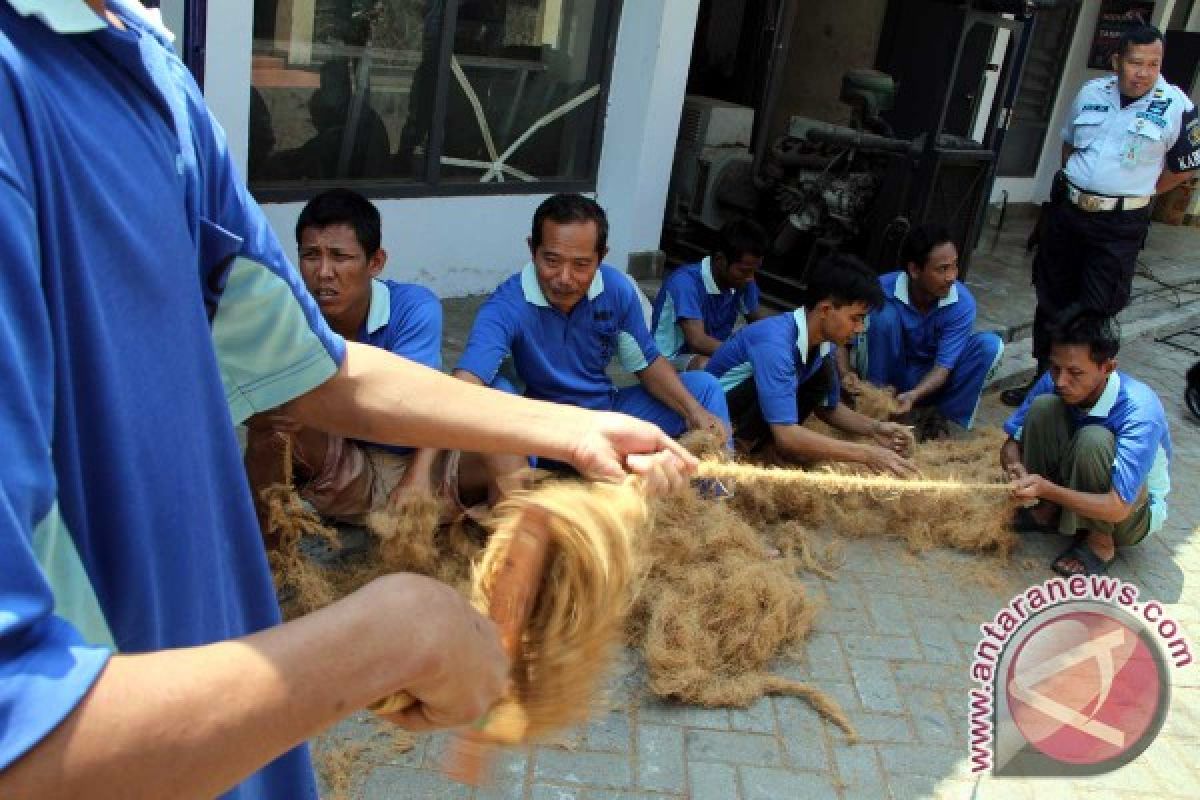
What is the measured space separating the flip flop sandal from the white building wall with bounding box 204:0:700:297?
11.7 feet

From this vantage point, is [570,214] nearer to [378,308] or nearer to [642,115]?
[378,308]

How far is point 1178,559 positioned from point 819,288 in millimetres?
2095

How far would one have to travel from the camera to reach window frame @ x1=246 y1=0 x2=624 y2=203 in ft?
18.6

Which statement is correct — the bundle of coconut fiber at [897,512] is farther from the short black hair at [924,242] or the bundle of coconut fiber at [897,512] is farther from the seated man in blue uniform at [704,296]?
the short black hair at [924,242]

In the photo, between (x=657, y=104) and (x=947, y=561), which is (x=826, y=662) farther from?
(x=657, y=104)

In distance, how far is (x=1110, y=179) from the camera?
604 centimetres

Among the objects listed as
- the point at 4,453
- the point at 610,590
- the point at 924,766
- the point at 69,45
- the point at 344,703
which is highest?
the point at 69,45

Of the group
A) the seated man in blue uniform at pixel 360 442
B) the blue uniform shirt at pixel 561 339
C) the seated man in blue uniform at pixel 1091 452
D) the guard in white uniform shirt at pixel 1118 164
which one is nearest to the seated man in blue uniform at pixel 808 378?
the blue uniform shirt at pixel 561 339

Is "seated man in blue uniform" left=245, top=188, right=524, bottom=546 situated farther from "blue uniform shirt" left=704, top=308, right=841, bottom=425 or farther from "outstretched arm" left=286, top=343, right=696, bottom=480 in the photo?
"outstretched arm" left=286, top=343, right=696, bottom=480

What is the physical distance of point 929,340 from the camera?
18.9 feet

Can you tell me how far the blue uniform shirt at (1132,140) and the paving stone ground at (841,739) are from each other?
293cm

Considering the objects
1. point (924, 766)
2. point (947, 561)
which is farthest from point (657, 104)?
point (924, 766)

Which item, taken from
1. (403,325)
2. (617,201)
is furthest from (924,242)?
(403,325)

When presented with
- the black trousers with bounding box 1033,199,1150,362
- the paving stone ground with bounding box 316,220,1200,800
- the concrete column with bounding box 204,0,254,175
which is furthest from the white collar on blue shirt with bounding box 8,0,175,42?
the black trousers with bounding box 1033,199,1150,362
